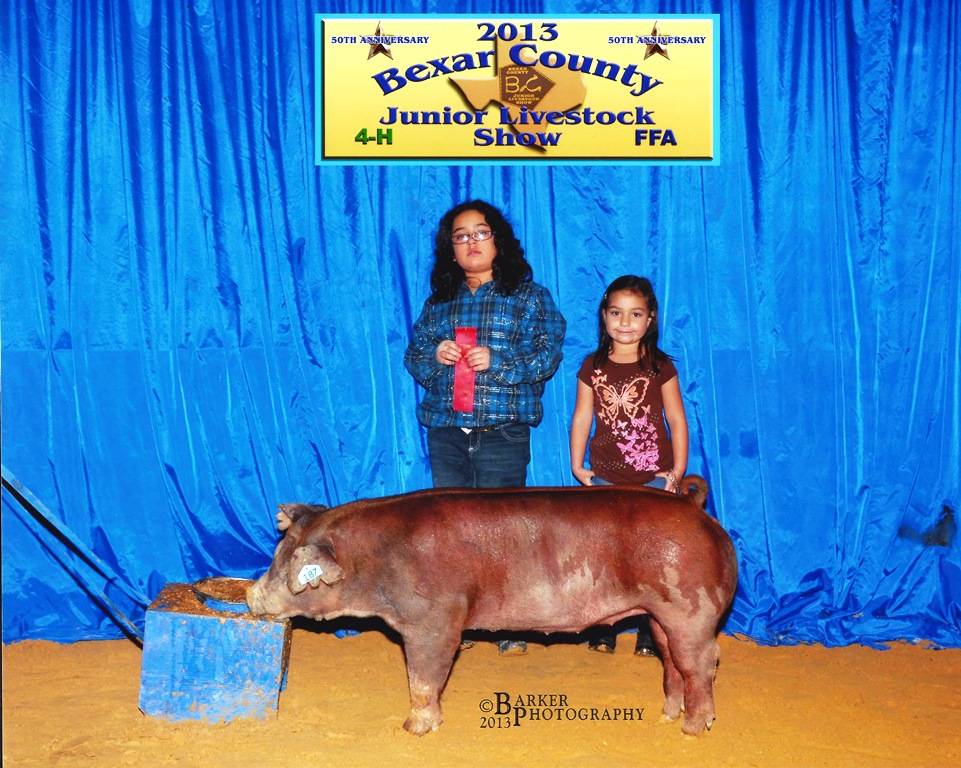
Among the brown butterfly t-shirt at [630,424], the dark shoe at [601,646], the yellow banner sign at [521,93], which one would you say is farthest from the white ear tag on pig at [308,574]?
the yellow banner sign at [521,93]

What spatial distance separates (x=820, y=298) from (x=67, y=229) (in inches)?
152

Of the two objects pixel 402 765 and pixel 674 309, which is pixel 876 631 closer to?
pixel 674 309

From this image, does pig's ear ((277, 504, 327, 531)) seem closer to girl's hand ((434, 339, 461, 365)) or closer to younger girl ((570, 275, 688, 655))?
girl's hand ((434, 339, 461, 365))

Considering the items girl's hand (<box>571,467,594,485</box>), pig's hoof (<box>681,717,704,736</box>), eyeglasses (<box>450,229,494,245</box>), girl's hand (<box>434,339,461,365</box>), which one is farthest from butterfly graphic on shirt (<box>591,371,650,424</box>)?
pig's hoof (<box>681,717,704,736</box>)

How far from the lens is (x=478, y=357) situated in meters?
4.46

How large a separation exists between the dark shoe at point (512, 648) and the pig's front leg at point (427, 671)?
993mm

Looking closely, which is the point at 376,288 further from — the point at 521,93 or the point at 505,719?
the point at 505,719

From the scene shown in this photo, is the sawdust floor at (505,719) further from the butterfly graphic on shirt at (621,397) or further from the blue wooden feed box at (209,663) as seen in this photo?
the butterfly graphic on shirt at (621,397)

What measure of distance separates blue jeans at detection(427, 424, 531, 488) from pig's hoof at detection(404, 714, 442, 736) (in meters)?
1.07

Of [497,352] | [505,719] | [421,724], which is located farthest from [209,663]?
[497,352]

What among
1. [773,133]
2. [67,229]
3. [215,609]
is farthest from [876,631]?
[67,229]

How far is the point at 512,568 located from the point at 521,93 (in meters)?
2.51

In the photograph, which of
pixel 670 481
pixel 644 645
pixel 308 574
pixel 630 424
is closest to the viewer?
pixel 308 574

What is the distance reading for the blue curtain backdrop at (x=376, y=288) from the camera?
497 centimetres
